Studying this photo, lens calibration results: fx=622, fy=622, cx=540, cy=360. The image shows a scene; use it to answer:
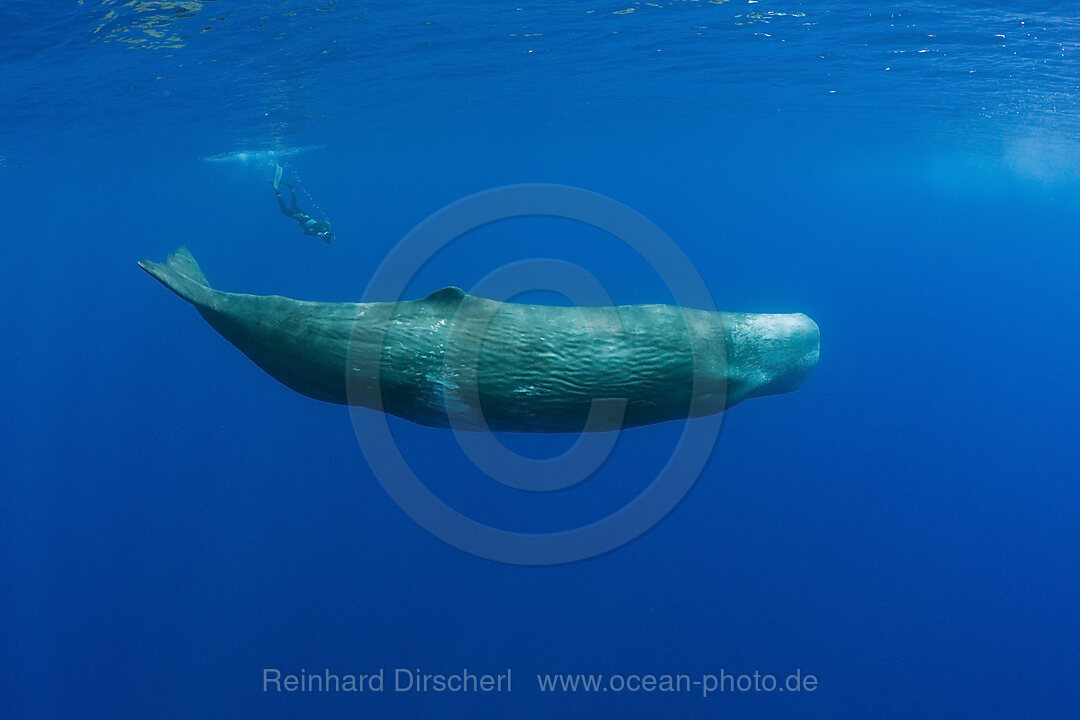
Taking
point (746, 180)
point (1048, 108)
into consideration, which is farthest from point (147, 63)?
point (746, 180)

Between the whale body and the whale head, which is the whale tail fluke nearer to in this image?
the whale body

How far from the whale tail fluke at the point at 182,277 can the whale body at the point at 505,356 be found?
0.07 ft

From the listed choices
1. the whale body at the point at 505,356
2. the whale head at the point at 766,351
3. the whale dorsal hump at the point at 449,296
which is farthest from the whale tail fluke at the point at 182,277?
the whale head at the point at 766,351

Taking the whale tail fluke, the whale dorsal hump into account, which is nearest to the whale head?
the whale dorsal hump

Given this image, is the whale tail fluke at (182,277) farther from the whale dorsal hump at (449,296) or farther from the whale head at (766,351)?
the whale head at (766,351)

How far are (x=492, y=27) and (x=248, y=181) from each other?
3735 cm

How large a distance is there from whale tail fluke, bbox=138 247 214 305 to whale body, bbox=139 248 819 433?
2 cm

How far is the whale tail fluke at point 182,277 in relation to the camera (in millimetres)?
3632

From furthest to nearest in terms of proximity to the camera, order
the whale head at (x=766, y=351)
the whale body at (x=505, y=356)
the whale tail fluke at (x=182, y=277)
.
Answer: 1. the whale tail fluke at (x=182, y=277)
2. the whale head at (x=766, y=351)
3. the whale body at (x=505, y=356)

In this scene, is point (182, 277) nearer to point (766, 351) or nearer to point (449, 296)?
point (449, 296)

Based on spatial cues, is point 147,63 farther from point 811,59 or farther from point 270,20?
point 811,59

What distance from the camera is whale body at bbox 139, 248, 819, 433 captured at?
123 inches

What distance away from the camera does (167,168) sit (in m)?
36.5

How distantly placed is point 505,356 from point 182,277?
2258mm
